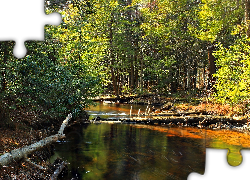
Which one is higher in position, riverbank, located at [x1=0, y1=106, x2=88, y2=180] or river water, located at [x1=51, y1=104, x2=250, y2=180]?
riverbank, located at [x1=0, y1=106, x2=88, y2=180]

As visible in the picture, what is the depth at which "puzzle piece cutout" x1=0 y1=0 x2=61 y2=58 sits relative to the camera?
4.16m

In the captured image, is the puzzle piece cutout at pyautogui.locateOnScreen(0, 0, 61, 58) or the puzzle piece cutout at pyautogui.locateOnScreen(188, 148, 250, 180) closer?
the puzzle piece cutout at pyautogui.locateOnScreen(188, 148, 250, 180)

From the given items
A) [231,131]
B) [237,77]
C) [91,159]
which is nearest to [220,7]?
[237,77]

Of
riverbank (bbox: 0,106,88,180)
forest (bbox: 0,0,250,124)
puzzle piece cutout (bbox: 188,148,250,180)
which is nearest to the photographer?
puzzle piece cutout (bbox: 188,148,250,180)

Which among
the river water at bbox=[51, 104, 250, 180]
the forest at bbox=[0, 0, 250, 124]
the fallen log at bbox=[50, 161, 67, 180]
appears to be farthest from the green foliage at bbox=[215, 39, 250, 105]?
the fallen log at bbox=[50, 161, 67, 180]

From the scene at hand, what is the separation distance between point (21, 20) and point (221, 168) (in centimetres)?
356

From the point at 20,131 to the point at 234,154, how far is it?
9.48 m

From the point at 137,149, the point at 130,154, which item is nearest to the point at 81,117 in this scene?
the point at 137,149

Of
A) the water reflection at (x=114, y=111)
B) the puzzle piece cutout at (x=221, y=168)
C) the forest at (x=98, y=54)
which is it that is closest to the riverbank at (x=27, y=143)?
the forest at (x=98, y=54)

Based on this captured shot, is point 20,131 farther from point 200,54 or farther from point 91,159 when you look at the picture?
point 200,54

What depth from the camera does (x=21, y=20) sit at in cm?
428

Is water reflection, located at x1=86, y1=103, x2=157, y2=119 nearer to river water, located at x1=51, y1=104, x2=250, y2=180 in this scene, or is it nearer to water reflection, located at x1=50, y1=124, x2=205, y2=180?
river water, located at x1=51, y1=104, x2=250, y2=180

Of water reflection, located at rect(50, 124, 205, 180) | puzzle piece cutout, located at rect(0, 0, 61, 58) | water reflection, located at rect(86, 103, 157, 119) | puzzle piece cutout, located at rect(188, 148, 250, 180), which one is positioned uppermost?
puzzle piece cutout, located at rect(0, 0, 61, 58)

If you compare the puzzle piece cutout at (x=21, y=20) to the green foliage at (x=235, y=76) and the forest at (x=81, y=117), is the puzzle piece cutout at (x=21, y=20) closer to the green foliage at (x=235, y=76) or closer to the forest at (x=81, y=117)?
the forest at (x=81, y=117)
